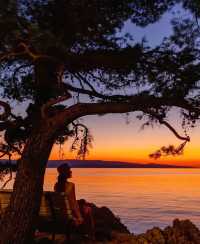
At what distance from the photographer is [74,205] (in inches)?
368

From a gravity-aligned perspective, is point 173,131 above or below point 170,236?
above

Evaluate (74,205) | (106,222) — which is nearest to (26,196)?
(74,205)

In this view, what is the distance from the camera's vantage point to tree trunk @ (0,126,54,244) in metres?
8.88

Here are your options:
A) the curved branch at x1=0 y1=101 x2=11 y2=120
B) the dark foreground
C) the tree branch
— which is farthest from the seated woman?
the curved branch at x1=0 y1=101 x2=11 y2=120

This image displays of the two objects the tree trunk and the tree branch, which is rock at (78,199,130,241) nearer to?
the tree trunk

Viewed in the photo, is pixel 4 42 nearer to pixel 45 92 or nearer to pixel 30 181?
pixel 45 92

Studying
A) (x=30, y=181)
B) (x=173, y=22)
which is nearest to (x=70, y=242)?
(x=30, y=181)

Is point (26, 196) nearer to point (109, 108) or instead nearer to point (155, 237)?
point (109, 108)

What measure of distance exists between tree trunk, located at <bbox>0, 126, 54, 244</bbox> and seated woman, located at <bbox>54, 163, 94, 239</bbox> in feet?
2.12

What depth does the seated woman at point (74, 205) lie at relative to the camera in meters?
9.36

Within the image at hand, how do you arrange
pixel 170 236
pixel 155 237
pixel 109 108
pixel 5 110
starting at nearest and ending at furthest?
pixel 109 108 < pixel 5 110 < pixel 155 237 < pixel 170 236

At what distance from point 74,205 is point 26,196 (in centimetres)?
89

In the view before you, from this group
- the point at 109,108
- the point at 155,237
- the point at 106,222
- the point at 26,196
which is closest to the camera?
the point at 26,196

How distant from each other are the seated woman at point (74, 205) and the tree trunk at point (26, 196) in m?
0.65
